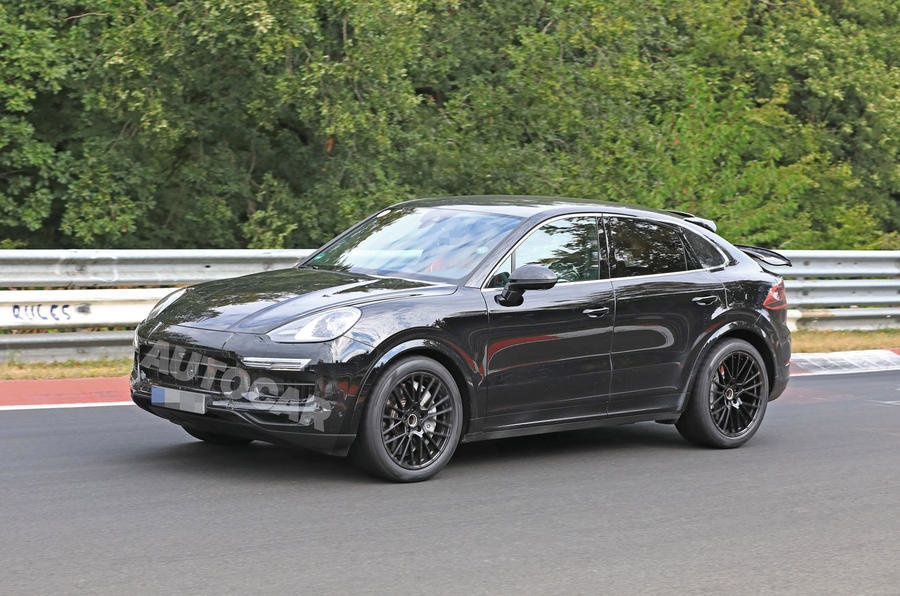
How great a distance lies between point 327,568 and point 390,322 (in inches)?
73.0

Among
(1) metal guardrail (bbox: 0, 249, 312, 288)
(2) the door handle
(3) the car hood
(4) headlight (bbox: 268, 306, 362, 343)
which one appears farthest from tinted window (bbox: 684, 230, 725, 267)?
(1) metal guardrail (bbox: 0, 249, 312, 288)

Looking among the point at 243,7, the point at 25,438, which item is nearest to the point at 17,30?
the point at 243,7

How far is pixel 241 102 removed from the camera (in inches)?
726

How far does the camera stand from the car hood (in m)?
7.00

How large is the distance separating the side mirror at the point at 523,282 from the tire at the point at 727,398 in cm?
171

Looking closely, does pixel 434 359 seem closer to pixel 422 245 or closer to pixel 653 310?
pixel 422 245

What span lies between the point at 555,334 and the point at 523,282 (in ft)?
1.61

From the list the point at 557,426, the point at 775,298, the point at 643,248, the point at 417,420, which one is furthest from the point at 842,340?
the point at 417,420

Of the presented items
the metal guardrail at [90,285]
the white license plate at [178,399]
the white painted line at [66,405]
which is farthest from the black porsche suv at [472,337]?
the metal guardrail at [90,285]

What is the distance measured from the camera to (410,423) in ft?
23.5

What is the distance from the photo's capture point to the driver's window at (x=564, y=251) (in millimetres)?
7871

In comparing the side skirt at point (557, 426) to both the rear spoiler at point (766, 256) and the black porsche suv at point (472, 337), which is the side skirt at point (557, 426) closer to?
the black porsche suv at point (472, 337)

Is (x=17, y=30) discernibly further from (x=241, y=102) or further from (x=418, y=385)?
(x=418, y=385)

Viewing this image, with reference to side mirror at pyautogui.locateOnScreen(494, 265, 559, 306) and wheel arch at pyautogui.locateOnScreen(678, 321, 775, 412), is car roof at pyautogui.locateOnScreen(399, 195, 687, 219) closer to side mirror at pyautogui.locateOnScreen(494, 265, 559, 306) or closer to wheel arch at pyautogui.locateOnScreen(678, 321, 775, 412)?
side mirror at pyautogui.locateOnScreen(494, 265, 559, 306)
